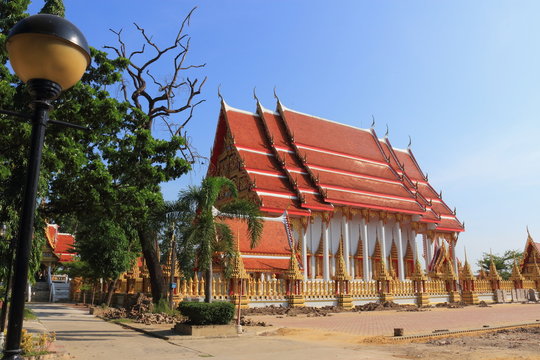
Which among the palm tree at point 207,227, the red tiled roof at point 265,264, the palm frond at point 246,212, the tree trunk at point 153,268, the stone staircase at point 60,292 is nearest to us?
the palm tree at point 207,227

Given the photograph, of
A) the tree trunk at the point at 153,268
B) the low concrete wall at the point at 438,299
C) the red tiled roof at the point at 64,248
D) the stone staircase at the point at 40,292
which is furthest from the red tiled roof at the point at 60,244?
the low concrete wall at the point at 438,299

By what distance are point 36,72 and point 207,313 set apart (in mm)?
8827

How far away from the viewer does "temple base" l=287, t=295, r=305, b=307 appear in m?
20.3

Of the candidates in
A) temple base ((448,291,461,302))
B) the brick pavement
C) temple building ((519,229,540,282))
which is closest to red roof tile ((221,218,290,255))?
the brick pavement

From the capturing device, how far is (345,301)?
22.4 metres

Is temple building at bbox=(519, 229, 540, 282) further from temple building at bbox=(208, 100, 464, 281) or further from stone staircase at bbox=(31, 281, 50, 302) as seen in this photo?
stone staircase at bbox=(31, 281, 50, 302)

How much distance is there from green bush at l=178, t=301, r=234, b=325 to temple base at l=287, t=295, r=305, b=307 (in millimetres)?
9228

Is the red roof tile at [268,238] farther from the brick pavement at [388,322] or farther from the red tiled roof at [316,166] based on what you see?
the brick pavement at [388,322]

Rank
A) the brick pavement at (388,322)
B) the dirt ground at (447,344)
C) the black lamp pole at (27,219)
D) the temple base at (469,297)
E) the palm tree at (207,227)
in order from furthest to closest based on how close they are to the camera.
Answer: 1. the temple base at (469,297)
2. the brick pavement at (388,322)
3. the palm tree at (207,227)
4. the dirt ground at (447,344)
5. the black lamp pole at (27,219)

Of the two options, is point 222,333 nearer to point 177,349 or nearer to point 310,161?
point 177,349

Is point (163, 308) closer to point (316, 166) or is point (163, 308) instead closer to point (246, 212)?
point (246, 212)

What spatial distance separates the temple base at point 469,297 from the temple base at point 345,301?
440 inches

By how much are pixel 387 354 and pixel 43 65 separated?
733cm

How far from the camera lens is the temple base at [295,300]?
66.6 feet
